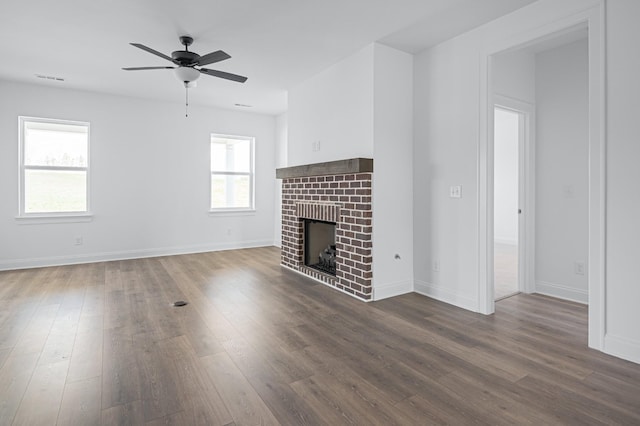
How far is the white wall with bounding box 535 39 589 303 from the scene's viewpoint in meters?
3.44

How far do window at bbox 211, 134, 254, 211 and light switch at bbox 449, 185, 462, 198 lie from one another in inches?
174

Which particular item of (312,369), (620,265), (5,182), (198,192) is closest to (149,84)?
(198,192)

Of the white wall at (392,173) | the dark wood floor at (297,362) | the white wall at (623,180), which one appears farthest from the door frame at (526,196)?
the white wall at (623,180)

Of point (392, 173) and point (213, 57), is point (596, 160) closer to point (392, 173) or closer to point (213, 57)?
point (392, 173)

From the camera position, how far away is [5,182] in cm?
491

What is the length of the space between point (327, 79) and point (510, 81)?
202 cm

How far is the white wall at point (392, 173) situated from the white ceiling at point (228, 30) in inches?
11.3

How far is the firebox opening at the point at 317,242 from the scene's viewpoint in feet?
15.0

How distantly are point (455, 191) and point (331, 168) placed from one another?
1332mm

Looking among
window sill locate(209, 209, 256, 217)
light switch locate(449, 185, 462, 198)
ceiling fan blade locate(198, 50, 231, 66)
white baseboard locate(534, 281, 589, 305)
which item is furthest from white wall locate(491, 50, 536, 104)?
window sill locate(209, 209, 256, 217)

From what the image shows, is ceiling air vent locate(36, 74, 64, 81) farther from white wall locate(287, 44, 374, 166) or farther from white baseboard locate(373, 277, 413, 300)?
white baseboard locate(373, 277, 413, 300)

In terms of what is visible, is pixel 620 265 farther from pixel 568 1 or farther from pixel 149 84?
pixel 149 84

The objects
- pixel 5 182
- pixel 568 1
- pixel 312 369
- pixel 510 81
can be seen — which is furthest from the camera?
pixel 5 182

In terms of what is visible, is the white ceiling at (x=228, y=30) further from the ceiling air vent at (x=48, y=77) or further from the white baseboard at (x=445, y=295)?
the white baseboard at (x=445, y=295)
